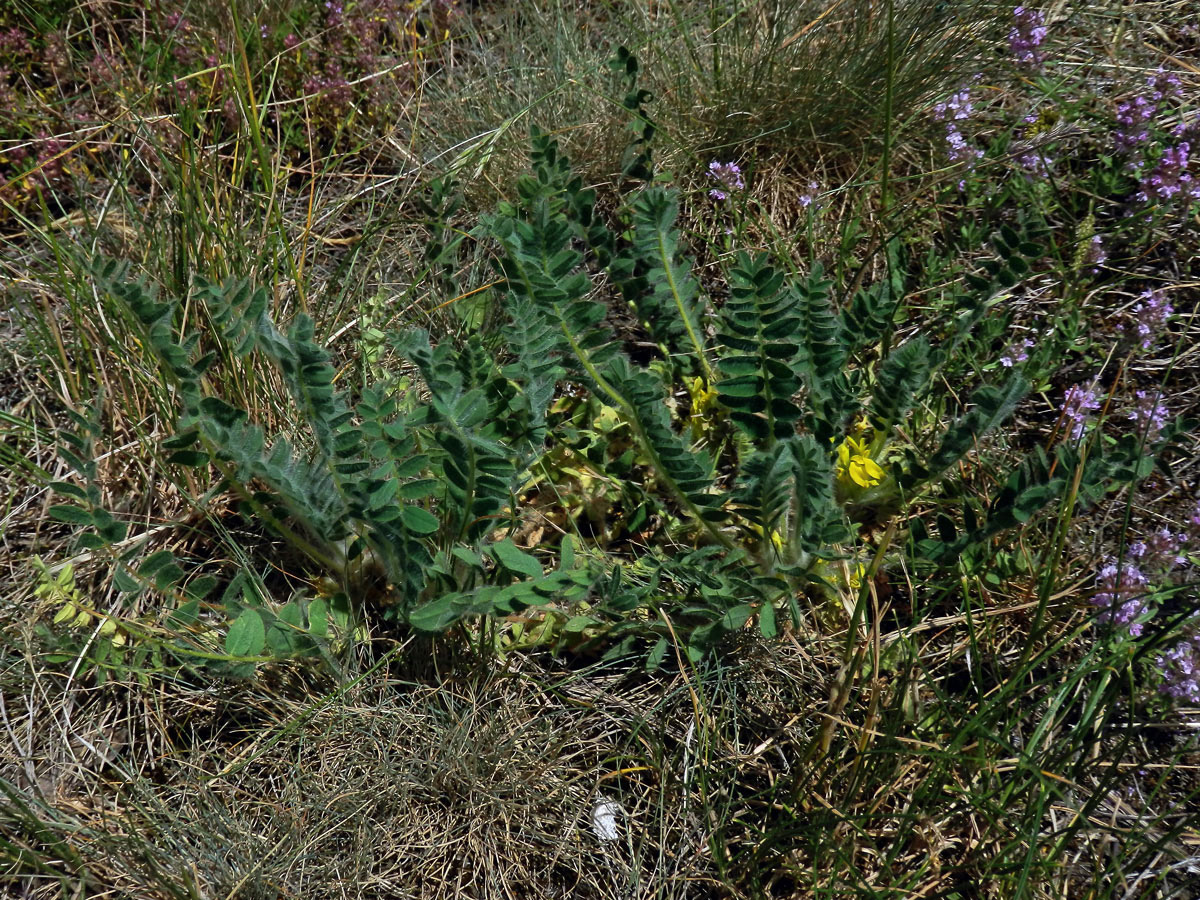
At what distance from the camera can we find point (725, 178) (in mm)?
2500

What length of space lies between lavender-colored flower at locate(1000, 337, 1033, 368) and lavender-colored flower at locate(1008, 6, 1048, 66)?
757 millimetres

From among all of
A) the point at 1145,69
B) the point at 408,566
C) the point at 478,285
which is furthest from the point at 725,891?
the point at 1145,69

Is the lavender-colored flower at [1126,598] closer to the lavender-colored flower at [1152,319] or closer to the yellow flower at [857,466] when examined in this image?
the yellow flower at [857,466]

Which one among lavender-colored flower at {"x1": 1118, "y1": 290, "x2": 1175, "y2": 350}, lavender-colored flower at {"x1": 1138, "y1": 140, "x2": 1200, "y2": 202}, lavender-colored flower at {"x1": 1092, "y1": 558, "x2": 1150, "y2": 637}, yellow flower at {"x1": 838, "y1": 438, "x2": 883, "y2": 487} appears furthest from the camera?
lavender-colored flower at {"x1": 1138, "y1": 140, "x2": 1200, "y2": 202}

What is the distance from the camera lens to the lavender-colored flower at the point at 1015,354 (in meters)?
2.23

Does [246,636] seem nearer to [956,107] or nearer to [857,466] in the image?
[857,466]

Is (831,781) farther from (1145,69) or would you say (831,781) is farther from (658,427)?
(1145,69)

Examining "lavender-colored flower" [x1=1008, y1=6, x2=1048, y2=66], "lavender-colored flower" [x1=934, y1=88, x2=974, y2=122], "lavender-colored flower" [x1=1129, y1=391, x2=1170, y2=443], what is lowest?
"lavender-colored flower" [x1=1129, y1=391, x2=1170, y2=443]

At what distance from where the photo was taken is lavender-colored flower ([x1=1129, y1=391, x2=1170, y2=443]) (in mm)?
1910

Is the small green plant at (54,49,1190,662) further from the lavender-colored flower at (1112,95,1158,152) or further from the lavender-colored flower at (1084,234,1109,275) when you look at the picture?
the lavender-colored flower at (1112,95,1158,152)

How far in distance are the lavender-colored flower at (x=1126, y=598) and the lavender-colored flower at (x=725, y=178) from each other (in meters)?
1.22

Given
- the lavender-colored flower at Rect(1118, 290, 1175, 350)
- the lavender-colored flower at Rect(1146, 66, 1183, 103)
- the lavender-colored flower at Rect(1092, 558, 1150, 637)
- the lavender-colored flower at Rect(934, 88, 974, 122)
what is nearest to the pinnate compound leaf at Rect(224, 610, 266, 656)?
the lavender-colored flower at Rect(1092, 558, 1150, 637)

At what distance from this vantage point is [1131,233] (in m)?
2.46

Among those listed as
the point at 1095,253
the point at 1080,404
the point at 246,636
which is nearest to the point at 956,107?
the point at 1095,253
